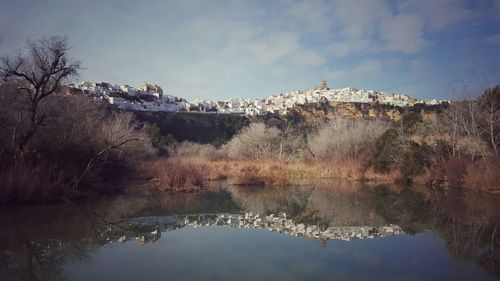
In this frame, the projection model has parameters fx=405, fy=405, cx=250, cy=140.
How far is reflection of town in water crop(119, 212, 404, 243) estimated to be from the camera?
451 inches

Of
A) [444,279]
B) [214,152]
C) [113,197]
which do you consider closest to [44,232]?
[113,197]

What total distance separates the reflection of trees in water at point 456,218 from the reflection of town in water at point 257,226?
1.43 m

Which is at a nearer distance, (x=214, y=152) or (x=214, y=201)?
(x=214, y=201)

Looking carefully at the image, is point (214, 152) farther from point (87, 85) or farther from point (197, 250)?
point (87, 85)

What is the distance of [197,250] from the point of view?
9562mm

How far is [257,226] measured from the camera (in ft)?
42.4

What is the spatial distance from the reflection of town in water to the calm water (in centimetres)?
3

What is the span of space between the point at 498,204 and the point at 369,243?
922 centimetres

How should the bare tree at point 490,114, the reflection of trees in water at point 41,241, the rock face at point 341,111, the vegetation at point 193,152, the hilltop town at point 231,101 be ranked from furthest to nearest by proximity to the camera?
the hilltop town at point 231,101 < the rock face at point 341,111 < the bare tree at point 490,114 < the vegetation at point 193,152 < the reflection of trees in water at point 41,241

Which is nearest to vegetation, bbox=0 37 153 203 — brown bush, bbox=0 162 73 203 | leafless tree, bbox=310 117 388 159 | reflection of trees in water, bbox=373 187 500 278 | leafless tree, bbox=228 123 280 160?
brown bush, bbox=0 162 73 203

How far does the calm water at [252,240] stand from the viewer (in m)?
7.87

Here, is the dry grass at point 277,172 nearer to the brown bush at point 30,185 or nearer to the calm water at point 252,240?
the calm water at point 252,240

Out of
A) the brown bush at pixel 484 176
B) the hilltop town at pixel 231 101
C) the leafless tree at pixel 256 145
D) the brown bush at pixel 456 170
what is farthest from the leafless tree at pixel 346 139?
the hilltop town at pixel 231 101

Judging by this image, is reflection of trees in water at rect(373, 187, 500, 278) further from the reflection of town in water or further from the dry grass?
the dry grass
